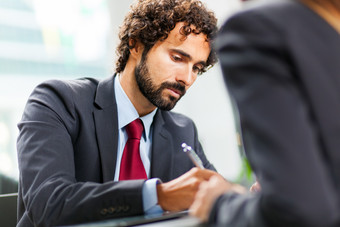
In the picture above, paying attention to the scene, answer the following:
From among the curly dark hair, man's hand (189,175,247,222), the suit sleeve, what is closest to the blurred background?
the curly dark hair

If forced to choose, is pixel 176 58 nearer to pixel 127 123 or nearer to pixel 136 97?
pixel 136 97

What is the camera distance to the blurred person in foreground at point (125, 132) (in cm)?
112

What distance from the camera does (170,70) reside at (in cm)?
174

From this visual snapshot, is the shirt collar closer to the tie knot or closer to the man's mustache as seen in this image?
the tie knot

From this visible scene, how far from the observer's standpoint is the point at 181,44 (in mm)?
1771

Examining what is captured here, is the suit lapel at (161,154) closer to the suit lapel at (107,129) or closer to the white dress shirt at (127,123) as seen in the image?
the white dress shirt at (127,123)

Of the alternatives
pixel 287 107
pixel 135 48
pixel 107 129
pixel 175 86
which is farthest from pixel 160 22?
pixel 287 107

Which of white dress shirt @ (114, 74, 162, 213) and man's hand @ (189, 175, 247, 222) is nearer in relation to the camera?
man's hand @ (189, 175, 247, 222)

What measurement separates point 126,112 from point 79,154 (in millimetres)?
280

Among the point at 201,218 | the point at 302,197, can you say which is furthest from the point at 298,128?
the point at 201,218

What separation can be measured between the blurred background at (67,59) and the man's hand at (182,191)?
2618 millimetres

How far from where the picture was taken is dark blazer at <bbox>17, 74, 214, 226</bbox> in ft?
3.63

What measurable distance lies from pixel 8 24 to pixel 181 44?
13.8 feet

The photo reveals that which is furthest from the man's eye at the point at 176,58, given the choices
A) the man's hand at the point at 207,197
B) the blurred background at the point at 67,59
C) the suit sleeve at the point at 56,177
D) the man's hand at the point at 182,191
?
the blurred background at the point at 67,59
